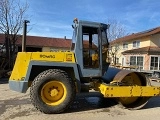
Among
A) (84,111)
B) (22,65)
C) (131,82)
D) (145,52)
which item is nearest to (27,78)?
(22,65)

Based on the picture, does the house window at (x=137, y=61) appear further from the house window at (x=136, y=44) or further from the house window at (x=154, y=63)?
the house window at (x=136, y=44)

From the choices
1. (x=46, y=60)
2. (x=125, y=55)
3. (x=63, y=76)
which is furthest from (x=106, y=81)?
(x=125, y=55)

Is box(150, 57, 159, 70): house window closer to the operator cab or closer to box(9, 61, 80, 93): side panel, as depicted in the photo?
the operator cab

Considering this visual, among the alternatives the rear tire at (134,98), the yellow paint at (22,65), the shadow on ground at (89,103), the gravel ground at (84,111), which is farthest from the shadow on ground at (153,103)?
the yellow paint at (22,65)

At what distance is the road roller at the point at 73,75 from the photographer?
22.1ft

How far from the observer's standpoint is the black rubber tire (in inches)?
261

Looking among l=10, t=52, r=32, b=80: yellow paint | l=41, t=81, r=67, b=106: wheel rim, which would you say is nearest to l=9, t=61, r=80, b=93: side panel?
l=10, t=52, r=32, b=80: yellow paint

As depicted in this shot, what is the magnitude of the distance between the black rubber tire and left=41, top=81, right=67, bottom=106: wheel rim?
0.12 metres

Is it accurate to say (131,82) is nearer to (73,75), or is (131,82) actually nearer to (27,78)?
(73,75)

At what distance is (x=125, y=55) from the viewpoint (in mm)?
32031

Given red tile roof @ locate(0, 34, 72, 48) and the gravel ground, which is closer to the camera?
the gravel ground

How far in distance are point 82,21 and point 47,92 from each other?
2395 millimetres

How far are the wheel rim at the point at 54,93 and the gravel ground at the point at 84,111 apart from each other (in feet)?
1.38

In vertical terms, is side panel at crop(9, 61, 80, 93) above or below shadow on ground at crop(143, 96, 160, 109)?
above
